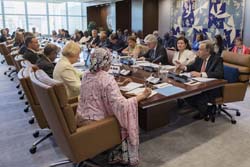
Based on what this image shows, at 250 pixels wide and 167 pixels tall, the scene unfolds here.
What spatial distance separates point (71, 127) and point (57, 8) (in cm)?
1469

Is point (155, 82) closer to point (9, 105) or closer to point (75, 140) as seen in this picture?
point (75, 140)

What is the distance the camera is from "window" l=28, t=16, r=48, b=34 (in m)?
14.4

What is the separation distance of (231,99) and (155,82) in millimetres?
1219

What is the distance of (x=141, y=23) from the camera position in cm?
961

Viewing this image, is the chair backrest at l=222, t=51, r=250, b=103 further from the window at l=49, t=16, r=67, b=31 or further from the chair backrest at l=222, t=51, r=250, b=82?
the window at l=49, t=16, r=67, b=31

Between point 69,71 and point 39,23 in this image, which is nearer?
point 69,71

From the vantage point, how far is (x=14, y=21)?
13953 mm

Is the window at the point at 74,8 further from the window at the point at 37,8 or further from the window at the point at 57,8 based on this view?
the window at the point at 37,8

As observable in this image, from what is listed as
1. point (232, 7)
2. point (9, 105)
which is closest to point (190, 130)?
point (9, 105)

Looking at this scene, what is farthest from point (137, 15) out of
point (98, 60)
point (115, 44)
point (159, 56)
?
point (98, 60)

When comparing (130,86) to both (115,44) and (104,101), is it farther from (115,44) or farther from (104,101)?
(115,44)

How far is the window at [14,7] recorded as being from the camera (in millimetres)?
13539

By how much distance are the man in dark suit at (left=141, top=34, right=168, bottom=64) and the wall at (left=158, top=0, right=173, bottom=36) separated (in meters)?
4.79

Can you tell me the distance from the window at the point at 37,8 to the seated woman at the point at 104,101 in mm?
13754
